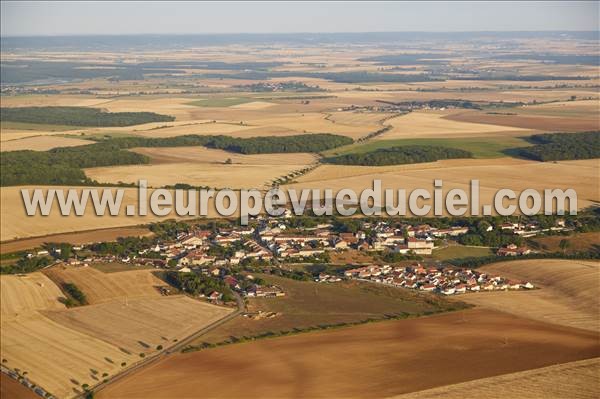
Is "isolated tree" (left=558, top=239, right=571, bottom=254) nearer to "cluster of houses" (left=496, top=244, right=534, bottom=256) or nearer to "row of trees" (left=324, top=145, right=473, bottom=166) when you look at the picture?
"cluster of houses" (left=496, top=244, right=534, bottom=256)

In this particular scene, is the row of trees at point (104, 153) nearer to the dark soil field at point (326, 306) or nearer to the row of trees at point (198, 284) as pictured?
the row of trees at point (198, 284)

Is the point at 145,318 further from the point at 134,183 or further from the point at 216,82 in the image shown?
the point at 216,82

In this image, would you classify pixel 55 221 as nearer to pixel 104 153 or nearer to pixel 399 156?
pixel 104 153

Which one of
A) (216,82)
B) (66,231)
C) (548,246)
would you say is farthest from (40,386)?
(216,82)

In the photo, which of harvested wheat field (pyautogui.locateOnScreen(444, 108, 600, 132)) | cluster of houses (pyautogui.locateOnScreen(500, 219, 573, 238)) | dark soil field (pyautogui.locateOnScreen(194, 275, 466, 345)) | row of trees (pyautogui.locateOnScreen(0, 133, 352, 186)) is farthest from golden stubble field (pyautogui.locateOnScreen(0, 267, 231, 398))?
harvested wheat field (pyautogui.locateOnScreen(444, 108, 600, 132))

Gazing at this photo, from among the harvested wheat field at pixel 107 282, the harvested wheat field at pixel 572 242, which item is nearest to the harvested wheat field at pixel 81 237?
the harvested wheat field at pixel 107 282

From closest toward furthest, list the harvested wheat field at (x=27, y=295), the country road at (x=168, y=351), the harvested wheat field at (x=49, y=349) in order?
the country road at (x=168, y=351)
the harvested wheat field at (x=49, y=349)
the harvested wheat field at (x=27, y=295)
